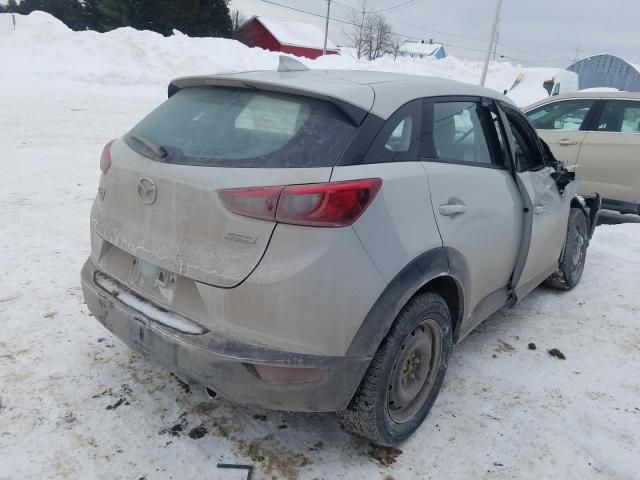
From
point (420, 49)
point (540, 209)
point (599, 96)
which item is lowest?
point (540, 209)

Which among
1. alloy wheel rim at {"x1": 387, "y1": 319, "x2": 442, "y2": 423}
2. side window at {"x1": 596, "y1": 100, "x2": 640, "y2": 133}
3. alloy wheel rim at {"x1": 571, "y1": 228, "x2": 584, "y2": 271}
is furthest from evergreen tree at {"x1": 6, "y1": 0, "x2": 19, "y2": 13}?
alloy wheel rim at {"x1": 387, "y1": 319, "x2": 442, "y2": 423}

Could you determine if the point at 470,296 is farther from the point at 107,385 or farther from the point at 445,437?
the point at 107,385

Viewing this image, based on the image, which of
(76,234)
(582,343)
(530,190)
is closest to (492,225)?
(530,190)

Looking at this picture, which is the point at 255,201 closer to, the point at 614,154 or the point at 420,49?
the point at 614,154

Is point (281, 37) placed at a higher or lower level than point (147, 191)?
higher

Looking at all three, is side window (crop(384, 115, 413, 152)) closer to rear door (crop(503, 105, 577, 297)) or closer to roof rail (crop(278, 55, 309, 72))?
roof rail (crop(278, 55, 309, 72))

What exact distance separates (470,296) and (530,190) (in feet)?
3.26

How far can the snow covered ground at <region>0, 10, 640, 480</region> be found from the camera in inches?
90.3

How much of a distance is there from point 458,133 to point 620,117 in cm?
491

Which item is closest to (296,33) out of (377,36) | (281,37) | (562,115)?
(281,37)

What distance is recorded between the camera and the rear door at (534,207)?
128 inches

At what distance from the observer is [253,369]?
6.46 ft

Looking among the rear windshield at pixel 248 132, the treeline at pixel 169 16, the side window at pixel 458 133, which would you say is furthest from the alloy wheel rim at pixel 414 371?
the treeline at pixel 169 16

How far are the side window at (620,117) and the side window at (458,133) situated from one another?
445cm
